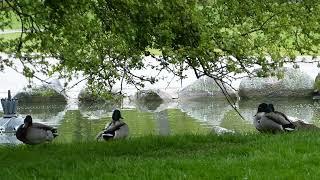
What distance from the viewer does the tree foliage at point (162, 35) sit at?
28.6ft

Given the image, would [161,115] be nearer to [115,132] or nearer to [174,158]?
[115,132]

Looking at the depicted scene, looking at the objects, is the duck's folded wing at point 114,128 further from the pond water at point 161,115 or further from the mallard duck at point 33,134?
the pond water at point 161,115

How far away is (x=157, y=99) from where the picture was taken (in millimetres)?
25219

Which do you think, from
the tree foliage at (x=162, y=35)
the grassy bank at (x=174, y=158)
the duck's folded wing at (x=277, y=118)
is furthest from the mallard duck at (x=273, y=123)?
the tree foliage at (x=162, y=35)

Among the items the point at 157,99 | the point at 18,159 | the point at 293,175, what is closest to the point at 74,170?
the point at 18,159

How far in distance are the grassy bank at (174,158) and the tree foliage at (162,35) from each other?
3.43ft

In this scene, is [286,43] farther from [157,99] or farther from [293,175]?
[157,99]

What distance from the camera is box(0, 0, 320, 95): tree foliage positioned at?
8.70 metres

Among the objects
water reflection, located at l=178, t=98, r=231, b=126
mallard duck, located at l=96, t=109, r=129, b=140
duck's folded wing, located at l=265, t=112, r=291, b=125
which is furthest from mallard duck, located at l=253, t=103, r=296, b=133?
water reflection, located at l=178, t=98, r=231, b=126

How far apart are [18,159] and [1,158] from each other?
0.27 metres

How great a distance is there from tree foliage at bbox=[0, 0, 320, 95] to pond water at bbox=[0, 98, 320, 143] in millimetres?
5093

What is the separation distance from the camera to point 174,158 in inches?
334

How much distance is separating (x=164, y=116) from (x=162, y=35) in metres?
11.9

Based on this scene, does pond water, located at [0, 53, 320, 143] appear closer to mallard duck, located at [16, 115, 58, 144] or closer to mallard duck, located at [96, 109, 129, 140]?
mallard duck, located at [96, 109, 129, 140]
